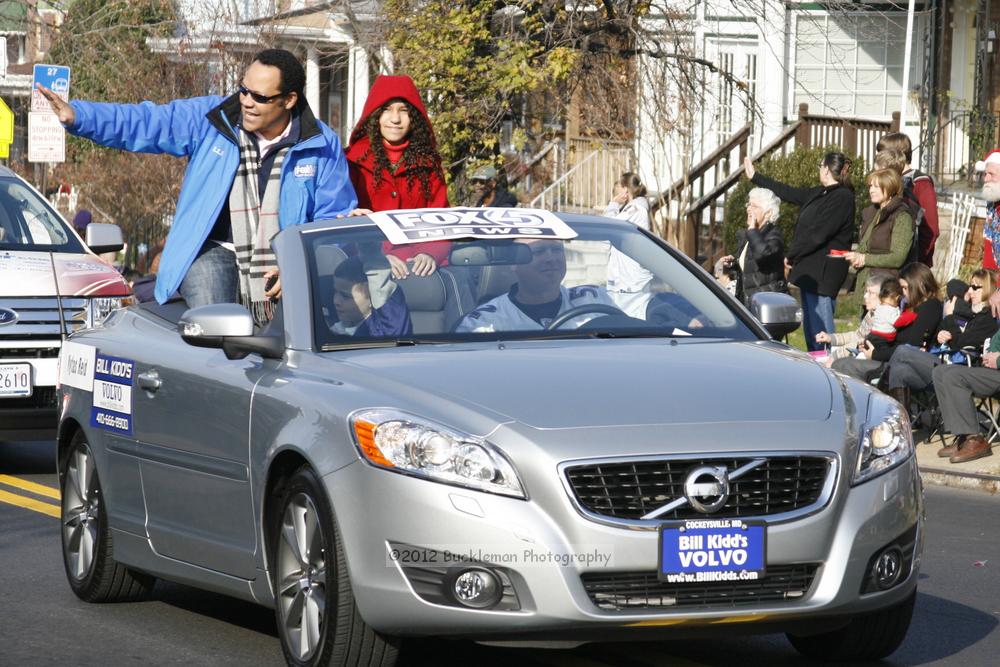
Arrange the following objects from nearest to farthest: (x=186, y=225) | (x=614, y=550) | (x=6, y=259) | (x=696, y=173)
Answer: (x=614, y=550)
(x=186, y=225)
(x=6, y=259)
(x=696, y=173)

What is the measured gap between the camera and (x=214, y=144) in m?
8.68

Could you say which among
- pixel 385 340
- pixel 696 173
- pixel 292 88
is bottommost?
pixel 696 173

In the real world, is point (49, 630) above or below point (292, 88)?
below

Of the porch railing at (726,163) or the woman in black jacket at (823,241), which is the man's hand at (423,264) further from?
the porch railing at (726,163)

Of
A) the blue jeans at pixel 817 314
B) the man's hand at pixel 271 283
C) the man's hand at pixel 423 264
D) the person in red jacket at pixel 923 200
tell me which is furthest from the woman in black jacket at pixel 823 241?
the man's hand at pixel 423 264

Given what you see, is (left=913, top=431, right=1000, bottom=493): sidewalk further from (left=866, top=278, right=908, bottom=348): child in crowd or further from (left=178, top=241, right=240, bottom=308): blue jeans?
(left=178, top=241, right=240, bottom=308): blue jeans

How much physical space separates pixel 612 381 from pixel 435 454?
0.69 m

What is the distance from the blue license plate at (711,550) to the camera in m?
5.53

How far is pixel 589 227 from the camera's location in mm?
7359

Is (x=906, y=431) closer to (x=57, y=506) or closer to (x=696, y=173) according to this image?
(x=57, y=506)

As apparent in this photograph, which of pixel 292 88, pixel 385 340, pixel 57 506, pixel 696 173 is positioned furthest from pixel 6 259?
pixel 696 173

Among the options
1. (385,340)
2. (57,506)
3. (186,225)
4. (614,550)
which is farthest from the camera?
(57,506)

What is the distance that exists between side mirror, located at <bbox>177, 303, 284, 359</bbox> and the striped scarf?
4.47 feet

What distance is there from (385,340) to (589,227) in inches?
45.1
